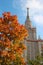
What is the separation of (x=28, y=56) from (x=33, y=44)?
5.66m

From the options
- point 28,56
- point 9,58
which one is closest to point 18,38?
point 9,58

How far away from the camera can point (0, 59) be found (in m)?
26.0

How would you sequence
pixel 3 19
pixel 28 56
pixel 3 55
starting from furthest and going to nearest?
1. pixel 28 56
2. pixel 3 19
3. pixel 3 55

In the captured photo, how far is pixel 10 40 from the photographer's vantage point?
26.8 metres

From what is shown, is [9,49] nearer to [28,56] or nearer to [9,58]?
[9,58]

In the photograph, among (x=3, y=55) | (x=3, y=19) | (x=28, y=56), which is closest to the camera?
(x=3, y=55)

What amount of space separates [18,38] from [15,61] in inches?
115

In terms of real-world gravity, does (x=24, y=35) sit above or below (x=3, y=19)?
below

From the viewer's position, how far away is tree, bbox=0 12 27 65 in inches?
1023

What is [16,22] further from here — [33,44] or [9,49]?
[33,44]

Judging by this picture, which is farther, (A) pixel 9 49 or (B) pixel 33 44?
(B) pixel 33 44

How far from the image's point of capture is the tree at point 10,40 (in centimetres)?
2598

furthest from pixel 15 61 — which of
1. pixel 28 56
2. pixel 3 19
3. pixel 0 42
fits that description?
pixel 28 56

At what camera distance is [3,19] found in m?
27.6
